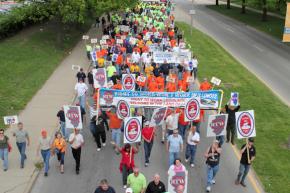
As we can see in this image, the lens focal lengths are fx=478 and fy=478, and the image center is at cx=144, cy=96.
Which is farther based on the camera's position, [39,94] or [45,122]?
[39,94]

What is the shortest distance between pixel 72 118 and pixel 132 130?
245 cm

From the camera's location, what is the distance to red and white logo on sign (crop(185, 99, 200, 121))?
15.1 meters

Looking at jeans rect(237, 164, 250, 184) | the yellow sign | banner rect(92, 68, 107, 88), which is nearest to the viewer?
jeans rect(237, 164, 250, 184)

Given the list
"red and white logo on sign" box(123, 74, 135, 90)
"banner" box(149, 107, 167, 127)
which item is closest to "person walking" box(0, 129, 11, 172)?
"banner" box(149, 107, 167, 127)

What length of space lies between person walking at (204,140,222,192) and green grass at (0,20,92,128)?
8472 mm

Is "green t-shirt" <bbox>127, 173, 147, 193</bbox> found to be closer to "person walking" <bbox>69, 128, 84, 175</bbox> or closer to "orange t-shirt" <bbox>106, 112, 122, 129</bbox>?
"person walking" <bbox>69, 128, 84, 175</bbox>

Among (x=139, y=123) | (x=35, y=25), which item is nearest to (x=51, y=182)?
(x=139, y=123)

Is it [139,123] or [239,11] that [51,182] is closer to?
[139,123]

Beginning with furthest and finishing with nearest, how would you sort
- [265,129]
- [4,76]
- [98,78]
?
[4,76], [98,78], [265,129]

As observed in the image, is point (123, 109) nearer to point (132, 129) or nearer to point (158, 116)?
point (158, 116)

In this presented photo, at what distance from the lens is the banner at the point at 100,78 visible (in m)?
19.5

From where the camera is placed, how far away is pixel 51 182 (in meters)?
13.4

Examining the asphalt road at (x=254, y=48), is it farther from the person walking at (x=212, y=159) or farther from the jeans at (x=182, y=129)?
the person walking at (x=212, y=159)

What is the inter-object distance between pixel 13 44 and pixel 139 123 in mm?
20722
